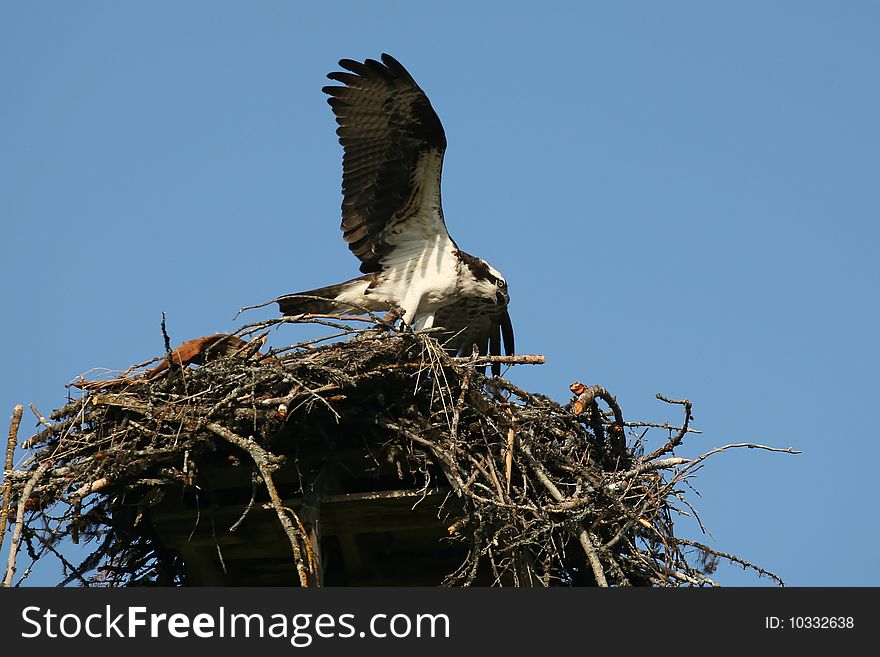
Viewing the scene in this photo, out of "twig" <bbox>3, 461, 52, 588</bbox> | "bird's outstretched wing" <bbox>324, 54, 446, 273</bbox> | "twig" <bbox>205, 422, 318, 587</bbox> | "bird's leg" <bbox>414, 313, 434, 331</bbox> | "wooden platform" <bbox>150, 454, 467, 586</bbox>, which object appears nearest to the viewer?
"twig" <bbox>3, 461, 52, 588</bbox>

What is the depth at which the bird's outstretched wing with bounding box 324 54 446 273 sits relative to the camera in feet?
29.6

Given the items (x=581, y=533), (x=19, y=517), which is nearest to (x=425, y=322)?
(x=581, y=533)

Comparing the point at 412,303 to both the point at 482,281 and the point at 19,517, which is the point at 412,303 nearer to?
the point at 482,281

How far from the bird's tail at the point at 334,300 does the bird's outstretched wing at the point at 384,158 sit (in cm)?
16

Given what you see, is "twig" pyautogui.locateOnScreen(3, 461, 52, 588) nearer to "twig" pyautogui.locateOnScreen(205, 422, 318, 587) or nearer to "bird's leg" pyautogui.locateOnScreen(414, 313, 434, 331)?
"twig" pyautogui.locateOnScreen(205, 422, 318, 587)

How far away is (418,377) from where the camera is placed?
7.13 meters

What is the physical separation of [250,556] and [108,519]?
35.2 inches

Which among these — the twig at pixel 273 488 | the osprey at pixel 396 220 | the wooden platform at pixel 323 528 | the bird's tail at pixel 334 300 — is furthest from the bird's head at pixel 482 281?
the twig at pixel 273 488

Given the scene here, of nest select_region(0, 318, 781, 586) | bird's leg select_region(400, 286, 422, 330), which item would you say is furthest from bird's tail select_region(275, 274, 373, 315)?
nest select_region(0, 318, 781, 586)

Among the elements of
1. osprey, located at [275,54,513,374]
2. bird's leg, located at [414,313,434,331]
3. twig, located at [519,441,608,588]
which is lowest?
twig, located at [519,441,608,588]

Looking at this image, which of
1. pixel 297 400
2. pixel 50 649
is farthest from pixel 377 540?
pixel 50 649

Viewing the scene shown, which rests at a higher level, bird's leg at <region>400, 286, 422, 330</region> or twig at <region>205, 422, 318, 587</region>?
bird's leg at <region>400, 286, 422, 330</region>

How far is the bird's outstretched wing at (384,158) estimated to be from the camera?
29.6 feet

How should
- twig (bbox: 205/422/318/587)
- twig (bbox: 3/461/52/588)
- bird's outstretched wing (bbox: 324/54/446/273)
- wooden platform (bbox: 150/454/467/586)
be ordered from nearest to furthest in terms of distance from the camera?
twig (bbox: 3/461/52/588), twig (bbox: 205/422/318/587), wooden platform (bbox: 150/454/467/586), bird's outstretched wing (bbox: 324/54/446/273)
